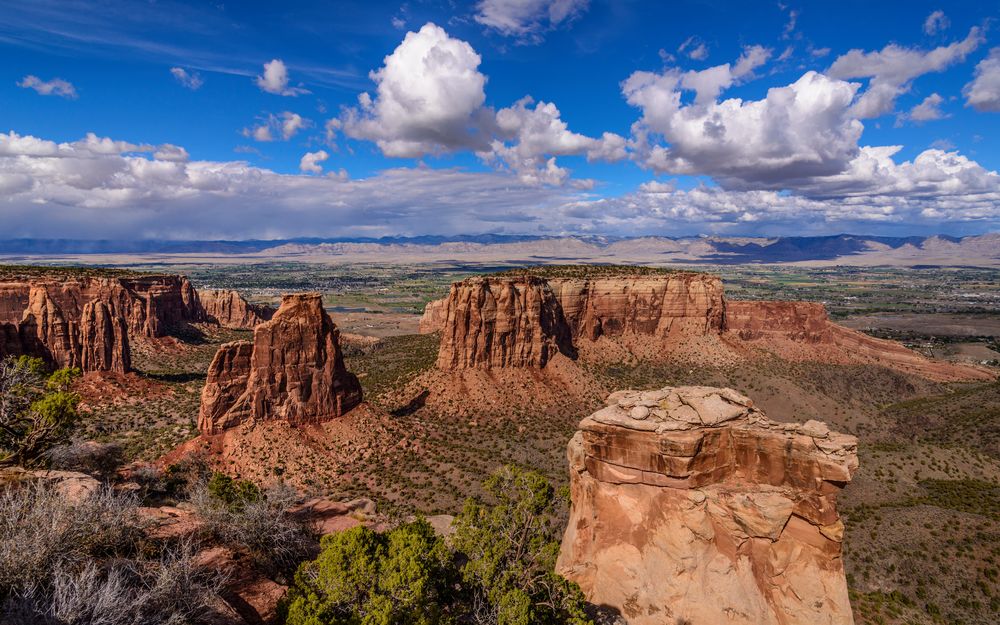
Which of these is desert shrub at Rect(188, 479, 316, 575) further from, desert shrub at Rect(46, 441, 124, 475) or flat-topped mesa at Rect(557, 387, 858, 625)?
flat-topped mesa at Rect(557, 387, 858, 625)

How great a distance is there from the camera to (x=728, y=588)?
20.7 meters

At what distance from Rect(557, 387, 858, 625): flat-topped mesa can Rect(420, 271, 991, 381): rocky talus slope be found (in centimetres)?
4886

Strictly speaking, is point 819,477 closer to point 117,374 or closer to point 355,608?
point 355,608

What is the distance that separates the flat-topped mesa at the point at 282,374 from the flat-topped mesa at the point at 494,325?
73.7 ft

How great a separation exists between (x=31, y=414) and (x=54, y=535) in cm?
1459

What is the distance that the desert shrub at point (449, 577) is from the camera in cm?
1631

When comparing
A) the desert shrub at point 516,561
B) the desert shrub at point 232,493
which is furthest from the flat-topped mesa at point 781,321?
the desert shrub at point 232,493

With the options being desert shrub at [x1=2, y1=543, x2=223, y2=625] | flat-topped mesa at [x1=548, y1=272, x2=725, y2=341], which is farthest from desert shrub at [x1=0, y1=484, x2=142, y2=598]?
flat-topped mesa at [x1=548, y1=272, x2=725, y2=341]

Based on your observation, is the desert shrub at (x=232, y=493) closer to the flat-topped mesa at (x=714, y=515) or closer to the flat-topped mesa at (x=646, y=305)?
the flat-topped mesa at (x=714, y=515)

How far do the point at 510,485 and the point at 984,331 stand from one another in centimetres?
22371

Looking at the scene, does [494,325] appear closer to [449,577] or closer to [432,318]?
[449,577]

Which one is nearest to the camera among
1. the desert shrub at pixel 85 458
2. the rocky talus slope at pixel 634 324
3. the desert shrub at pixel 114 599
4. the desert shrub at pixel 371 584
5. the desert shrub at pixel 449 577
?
the desert shrub at pixel 114 599

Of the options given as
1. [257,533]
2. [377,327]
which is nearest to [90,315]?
[257,533]

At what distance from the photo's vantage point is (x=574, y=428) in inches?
2505
